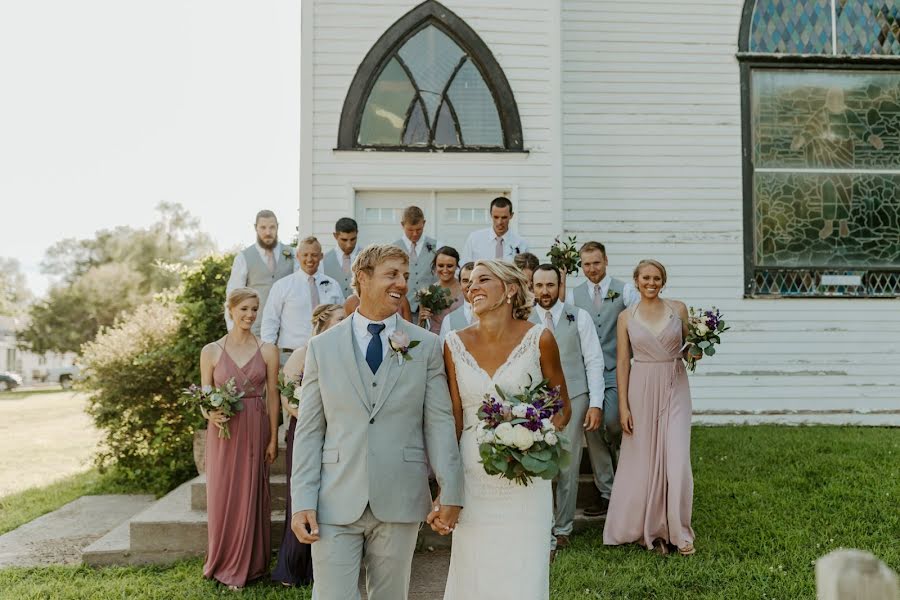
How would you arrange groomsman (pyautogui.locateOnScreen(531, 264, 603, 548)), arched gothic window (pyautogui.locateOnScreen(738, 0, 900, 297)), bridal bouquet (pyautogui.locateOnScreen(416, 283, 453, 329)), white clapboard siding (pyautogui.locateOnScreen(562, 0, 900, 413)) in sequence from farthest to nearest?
1. arched gothic window (pyautogui.locateOnScreen(738, 0, 900, 297))
2. white clapboard siding (pyautogui.locateOnScreen(562, 0, 900, 413))
3. bridal bouquet (pyautogui.locateOnScreen(416, 283, 453, 329))
4. groomsman (pyautogui.locateOnScreen(531, 264, 603, 548))

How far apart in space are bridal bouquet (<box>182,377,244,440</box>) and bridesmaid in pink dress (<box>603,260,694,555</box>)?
2.99 metres

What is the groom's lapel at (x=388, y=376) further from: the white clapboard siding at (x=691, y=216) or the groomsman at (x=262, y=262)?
the white clapboard siding at (x=691, y=216)

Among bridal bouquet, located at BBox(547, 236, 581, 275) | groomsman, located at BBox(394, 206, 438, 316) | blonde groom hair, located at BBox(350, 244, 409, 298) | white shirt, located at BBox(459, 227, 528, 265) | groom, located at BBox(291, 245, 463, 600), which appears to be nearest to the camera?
groom, located at BBox(291, 245, 463, 600)

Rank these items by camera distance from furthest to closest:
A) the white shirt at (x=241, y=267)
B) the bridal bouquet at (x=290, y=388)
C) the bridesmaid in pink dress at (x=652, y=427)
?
the white shirt at (x=241, y=267) < the bridesmaid in pink dress at (x=652, y=427) < the bridal bouquet at (x=290, y=388)

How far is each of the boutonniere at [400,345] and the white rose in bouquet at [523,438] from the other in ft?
1.94

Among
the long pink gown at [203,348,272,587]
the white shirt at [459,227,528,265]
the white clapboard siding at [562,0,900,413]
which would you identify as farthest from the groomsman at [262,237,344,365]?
the white clapboard siding at [562,0,900,413]

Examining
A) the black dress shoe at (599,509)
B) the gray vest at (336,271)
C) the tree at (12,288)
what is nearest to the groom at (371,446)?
the black dress shoe at (599,509)

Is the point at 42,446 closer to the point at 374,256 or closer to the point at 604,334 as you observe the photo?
the point at 604,334

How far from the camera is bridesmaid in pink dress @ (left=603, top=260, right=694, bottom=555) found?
6113mm

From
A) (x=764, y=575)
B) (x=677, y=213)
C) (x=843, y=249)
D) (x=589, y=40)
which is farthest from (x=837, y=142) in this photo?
(x=764, y=575)

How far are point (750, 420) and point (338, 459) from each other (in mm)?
8819

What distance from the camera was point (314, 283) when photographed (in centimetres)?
741

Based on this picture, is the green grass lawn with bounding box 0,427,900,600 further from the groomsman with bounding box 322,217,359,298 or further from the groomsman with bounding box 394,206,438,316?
the groomsman with bounding box 322,217,359,298

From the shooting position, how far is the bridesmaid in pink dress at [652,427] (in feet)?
20.1
